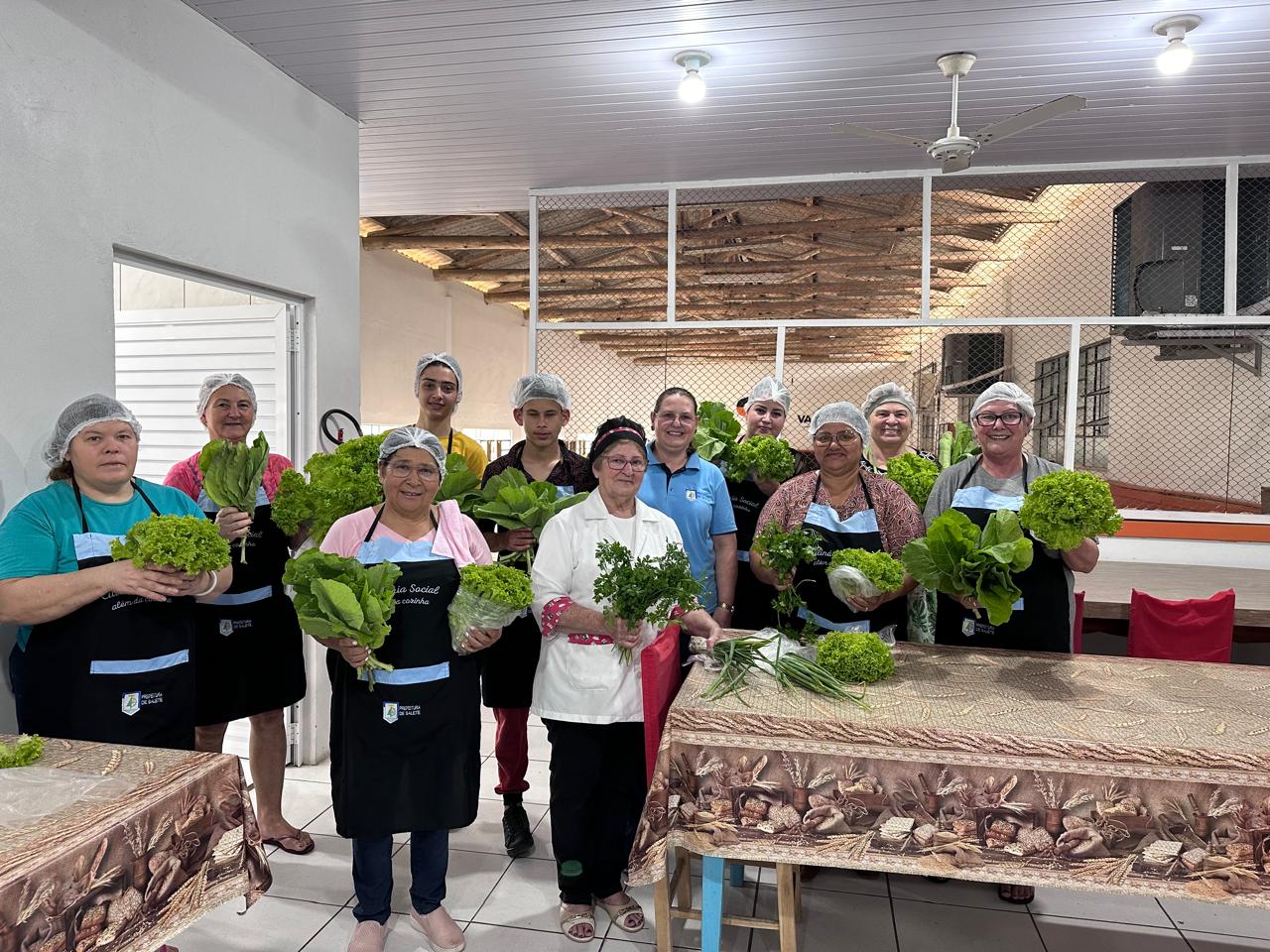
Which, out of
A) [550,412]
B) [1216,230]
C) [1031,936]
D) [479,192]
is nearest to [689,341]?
[479,192]

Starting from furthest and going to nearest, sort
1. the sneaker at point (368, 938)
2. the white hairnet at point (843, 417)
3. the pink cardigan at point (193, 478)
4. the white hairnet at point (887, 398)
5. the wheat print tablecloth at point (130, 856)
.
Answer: the white hairnet at point (887, 398) → the pink cardigan at point (193, 478) → the white hairnet at point (843, 417) → the sneaker at point (368, 938) → the wheat print tablecloth at point (130, 856)

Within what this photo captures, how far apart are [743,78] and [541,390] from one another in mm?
1768

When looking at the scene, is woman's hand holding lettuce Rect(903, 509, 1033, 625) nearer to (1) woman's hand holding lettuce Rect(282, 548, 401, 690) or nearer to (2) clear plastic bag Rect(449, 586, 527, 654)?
(2) clear plastic bag Rect(449, 586, 527, 654)

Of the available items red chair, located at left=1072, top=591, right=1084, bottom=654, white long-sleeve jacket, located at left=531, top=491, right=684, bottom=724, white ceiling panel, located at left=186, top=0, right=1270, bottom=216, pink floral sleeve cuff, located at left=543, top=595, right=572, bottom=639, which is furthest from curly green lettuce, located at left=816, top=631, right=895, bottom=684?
white ceiling panel, located at left=186, top=0, right=1270, bottom=216

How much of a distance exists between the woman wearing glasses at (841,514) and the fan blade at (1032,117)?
148 cm

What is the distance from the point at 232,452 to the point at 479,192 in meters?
3.60

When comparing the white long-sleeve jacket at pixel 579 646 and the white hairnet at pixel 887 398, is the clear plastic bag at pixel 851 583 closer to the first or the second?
the white long-sleeve jacket at pixel 579 646

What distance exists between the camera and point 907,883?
10.5 feet

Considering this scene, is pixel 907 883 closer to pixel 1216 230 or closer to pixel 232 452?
pixel 232 452

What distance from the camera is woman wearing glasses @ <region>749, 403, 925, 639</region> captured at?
2.88 metres

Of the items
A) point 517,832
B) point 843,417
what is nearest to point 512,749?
point 517,832

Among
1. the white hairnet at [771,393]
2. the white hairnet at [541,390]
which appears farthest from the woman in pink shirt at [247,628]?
the white hairnet at [771,393]

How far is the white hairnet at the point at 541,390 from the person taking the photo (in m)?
3.43

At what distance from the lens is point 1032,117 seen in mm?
3348
